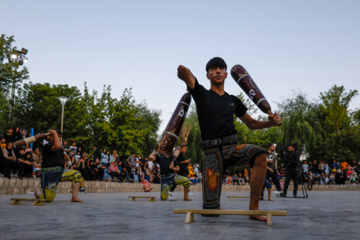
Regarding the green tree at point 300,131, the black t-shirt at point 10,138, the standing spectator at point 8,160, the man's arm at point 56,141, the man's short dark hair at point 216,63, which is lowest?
the standing spectator at point 8,160

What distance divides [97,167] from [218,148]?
1649 cm

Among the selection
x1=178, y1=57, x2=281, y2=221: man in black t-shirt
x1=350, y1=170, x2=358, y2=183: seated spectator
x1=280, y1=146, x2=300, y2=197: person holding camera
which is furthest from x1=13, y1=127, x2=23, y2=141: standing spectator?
x1=350, y1=170, x2=358, y2=183: seated spectator

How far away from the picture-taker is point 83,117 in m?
37.5

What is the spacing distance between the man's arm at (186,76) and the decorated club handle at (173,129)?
0.18 meters

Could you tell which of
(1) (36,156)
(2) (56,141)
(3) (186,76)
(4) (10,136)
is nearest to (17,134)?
(4) (10,136)

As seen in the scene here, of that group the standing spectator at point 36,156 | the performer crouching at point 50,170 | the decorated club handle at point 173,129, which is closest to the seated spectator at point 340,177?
the standing spectator at point 36,156

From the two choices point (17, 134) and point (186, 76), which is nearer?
point (186, 76)

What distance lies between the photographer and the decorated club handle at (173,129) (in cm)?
398

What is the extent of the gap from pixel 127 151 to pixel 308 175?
56.2ft

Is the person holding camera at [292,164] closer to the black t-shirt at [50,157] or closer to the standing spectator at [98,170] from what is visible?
the black t-shirt at [50,157]

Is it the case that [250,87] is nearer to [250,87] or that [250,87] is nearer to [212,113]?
[250,87]

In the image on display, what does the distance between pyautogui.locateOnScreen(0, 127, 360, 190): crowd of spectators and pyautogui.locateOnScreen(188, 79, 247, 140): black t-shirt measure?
342 inches

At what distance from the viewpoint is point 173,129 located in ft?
13.2

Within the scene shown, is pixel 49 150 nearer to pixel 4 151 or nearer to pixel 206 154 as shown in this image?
pixel 206 154
